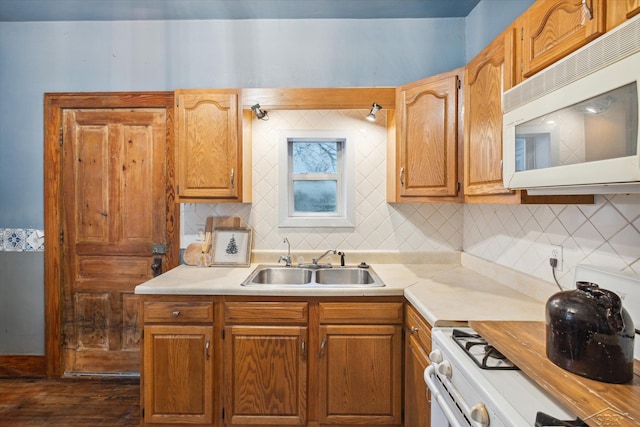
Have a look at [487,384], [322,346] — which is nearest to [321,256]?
[322,346]

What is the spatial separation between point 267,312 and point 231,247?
734 mm

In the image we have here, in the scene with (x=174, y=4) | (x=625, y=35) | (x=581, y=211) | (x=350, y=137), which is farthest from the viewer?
(x=350, y=137)

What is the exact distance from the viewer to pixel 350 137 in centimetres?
244

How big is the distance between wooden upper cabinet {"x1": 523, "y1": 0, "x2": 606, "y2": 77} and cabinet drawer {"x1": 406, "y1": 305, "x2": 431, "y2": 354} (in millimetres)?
1125

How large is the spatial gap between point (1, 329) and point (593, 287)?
3.62 meters

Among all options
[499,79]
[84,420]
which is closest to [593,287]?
[499,79]

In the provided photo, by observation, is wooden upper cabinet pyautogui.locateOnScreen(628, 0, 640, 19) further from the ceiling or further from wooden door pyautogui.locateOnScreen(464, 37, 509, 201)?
the ceiling

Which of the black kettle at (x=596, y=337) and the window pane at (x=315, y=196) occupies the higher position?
the window pane at (x=315, y=196)

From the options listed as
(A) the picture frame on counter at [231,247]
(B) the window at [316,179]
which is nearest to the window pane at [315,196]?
(B) the window at [316,179]

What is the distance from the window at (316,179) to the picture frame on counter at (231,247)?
0.29 metres

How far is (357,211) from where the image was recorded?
2.48 meters

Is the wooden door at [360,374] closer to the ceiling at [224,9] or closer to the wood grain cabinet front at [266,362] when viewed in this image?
the wood grain cabinet front at [266,362]

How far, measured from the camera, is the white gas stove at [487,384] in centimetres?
80

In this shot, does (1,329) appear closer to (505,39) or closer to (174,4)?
(174,4)
